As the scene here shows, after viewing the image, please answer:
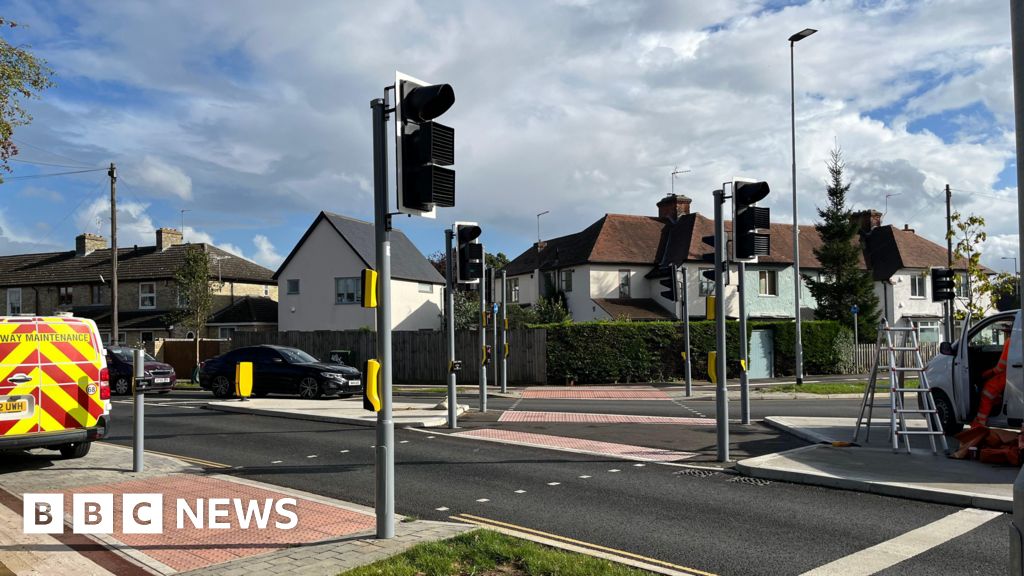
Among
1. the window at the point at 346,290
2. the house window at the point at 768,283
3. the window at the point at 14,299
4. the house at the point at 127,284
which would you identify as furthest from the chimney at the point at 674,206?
the window at the point at 14,299

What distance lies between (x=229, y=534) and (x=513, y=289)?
47.1 metres

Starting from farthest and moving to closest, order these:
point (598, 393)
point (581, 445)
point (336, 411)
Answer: point (598, 393) < point (336, 411) < point (581, 445)

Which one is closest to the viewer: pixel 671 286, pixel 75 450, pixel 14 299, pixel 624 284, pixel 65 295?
pixel 75 450

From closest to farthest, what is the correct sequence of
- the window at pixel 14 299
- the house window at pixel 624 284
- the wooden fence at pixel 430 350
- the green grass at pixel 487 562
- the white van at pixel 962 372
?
the green grass at pixel 487 562, the white van at pixel 962 372, the wooden fence at pixel 430 350, the house window at pixel 624 284, the window at pixel 14 299

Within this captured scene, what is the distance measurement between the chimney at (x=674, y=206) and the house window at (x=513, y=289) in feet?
35.3

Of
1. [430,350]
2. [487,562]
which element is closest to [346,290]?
[430,350]

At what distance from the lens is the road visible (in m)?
6.40

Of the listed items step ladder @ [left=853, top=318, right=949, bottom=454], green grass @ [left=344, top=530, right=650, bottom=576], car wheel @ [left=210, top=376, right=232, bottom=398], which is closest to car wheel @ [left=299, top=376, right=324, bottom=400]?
car wheel @ [left=210, top=376, right=232, bottom=398]

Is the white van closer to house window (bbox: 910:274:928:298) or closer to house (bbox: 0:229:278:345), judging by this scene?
house (bbox: 0:229:278:345)

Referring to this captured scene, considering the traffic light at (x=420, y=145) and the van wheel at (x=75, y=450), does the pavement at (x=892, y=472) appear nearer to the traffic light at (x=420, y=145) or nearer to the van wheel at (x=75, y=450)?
the traffic light at (x=420, y=145)

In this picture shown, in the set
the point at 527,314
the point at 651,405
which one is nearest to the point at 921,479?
the point at 651,405

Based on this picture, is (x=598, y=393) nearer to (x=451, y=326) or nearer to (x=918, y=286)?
(x=451, y=326)

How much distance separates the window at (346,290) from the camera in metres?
41.8

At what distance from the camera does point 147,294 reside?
4806 centimetres
